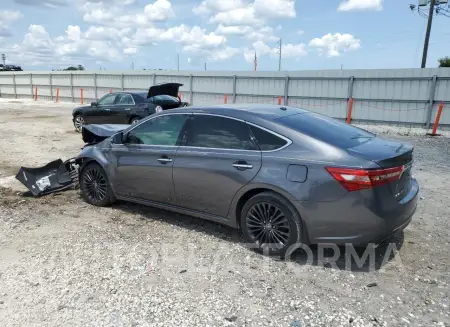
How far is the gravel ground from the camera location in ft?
10.1

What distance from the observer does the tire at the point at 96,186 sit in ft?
18.1

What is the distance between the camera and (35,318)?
9.96 ft

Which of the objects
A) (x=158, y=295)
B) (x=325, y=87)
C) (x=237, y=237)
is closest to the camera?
(x=158, y=295)

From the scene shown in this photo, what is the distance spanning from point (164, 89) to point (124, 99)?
1.59m

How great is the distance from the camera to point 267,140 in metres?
4.00

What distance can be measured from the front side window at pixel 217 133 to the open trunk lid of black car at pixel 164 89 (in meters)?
7.18

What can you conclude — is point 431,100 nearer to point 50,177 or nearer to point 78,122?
point 78,122

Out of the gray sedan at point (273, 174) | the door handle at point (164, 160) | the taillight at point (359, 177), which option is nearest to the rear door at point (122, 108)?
the gray sedan at point (273, 174)

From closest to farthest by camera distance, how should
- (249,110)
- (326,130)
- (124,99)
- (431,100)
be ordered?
(326,130) < (249,110) < (124,99) < (431,100)

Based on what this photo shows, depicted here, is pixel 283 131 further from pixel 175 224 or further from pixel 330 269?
pixel 175 224

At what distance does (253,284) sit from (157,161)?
202 centimetres

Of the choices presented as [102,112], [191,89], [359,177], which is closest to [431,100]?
[102,112]

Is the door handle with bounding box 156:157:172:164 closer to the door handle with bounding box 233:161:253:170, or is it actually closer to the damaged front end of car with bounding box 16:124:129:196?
the door handle with bounding box 233:161:253:170

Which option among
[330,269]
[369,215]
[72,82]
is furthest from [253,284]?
[72,82]
